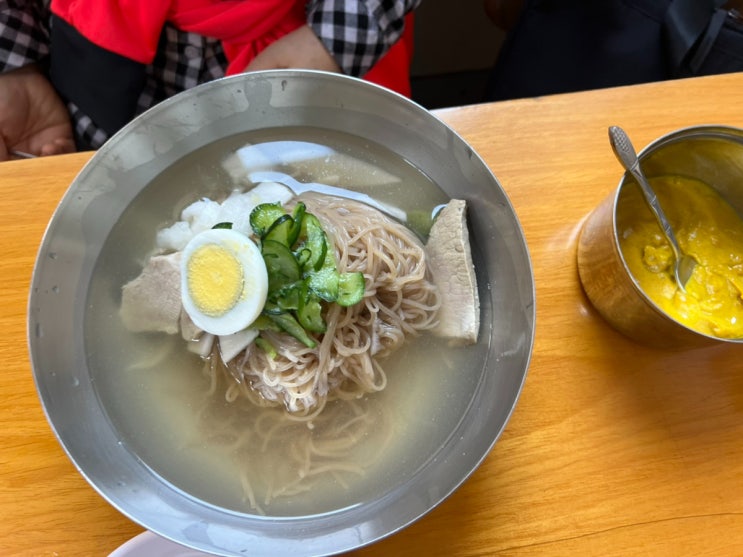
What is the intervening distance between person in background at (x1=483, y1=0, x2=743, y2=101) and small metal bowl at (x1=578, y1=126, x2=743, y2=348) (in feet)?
1.53

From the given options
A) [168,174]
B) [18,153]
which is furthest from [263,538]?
[18,153]

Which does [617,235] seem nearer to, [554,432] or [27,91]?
[554,432]

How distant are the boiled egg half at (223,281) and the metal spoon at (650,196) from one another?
2.09 ft

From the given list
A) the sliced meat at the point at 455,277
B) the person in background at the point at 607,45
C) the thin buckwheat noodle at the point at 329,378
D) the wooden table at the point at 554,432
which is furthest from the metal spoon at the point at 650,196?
the person in background at the point at 607,45

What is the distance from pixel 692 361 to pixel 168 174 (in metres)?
1.08

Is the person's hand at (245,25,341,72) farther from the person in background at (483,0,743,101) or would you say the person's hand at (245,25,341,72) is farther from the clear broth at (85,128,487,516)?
the person in background at (483,0,743,101)

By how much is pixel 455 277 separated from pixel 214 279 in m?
0.46

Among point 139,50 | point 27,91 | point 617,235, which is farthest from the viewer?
point 27,91

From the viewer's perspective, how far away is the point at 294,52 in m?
1.32

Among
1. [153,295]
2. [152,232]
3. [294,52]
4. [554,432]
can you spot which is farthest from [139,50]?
[554,432]

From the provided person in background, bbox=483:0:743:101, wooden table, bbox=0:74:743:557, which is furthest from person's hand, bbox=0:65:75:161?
person in background, bbox=483:0:743:101

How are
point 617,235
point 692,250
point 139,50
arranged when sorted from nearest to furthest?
point 617,235
point 692,250
point 139,50

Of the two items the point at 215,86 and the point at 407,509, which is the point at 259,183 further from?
the point at 407,509

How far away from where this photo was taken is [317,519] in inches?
36.8
